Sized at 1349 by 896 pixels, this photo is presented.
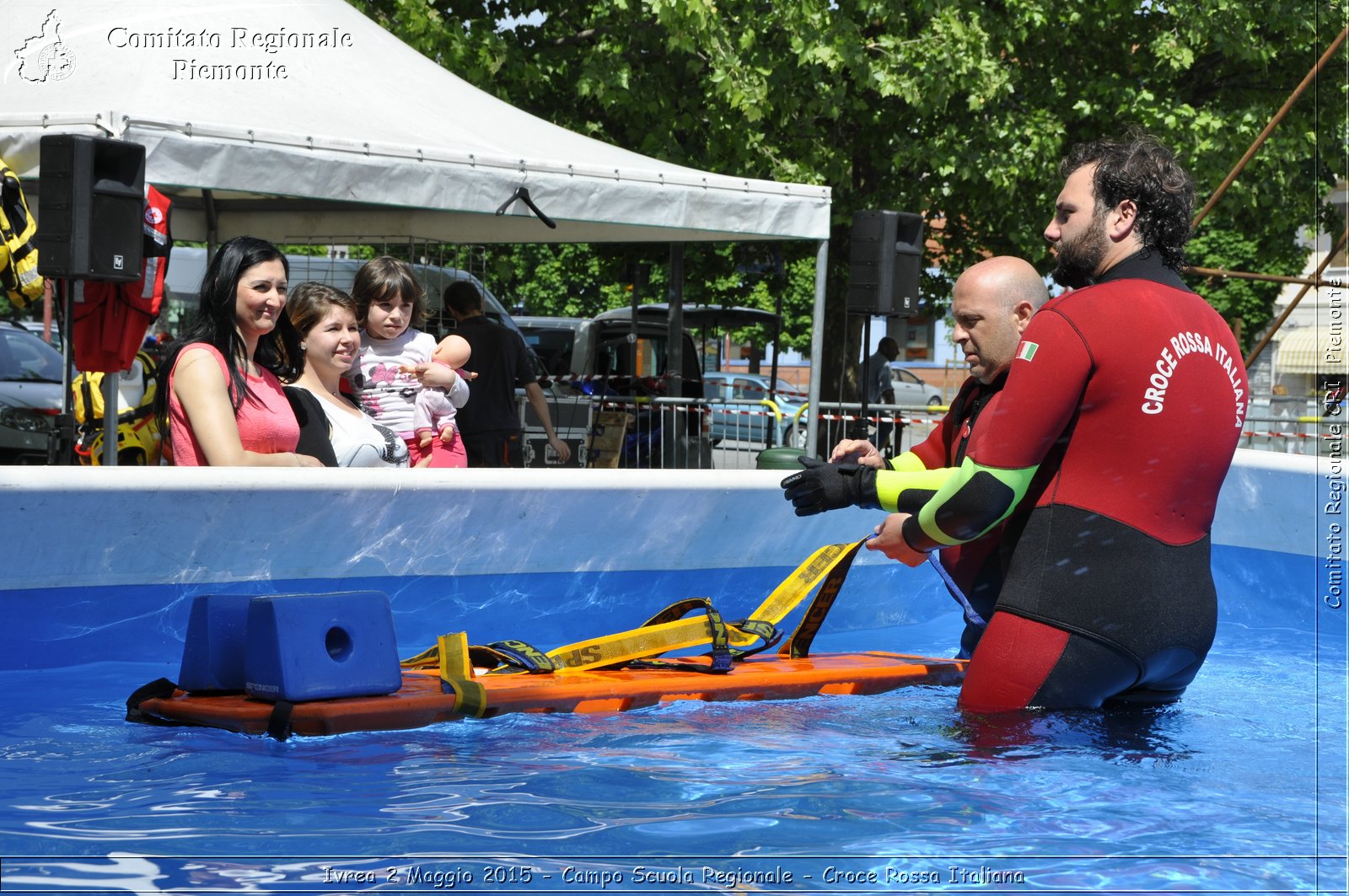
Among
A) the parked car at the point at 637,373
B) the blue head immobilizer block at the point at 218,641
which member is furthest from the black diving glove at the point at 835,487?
the parked car at the point at 637,373

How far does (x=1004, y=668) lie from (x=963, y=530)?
372mm

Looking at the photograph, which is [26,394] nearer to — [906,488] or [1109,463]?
[906,488]

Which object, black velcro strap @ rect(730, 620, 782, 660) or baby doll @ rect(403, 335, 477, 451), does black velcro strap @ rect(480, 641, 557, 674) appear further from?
baby doll @ rect(403, 335, 477, 451)

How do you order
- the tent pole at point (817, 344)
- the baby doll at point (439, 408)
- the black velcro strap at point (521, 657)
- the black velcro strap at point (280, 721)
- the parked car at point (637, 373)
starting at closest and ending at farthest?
the black velcro strap at point (280, 721), the black velcro strap at point (521, 657), the baby doll at point (439, 408), the tent pole at point (817, 344), the parked car at point (637, 373)

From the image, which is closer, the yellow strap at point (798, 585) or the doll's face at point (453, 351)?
the yellow strap at point (798, 585)

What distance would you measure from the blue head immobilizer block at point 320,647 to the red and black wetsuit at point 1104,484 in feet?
5.30

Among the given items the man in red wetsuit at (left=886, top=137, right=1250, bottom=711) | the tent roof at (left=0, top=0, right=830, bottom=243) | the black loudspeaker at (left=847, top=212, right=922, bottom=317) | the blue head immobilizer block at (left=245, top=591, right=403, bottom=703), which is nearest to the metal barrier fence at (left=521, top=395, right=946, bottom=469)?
the tent roof at (left=0, top=0, right=830, bottom=243)

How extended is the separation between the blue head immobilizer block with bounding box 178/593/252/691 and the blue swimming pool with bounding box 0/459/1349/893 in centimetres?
19

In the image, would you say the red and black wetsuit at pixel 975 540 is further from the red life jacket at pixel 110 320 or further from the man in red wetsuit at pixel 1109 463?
the red life jacket at pixel 110 320

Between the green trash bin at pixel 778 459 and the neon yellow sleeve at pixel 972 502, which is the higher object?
the neon yellow sleeve at pixel 972 502

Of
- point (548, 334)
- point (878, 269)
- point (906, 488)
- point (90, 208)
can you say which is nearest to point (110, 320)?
point (90, 208)

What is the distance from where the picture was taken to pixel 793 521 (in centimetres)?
713

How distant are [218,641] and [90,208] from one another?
335cm

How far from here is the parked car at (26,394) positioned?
519 inches
